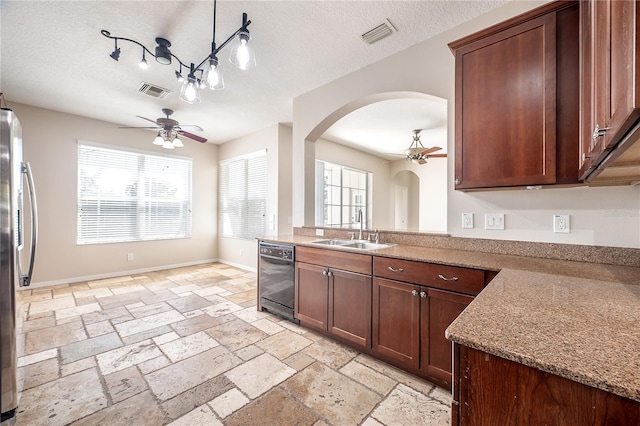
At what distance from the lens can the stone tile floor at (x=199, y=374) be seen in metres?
1.59

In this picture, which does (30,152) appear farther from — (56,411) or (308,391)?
(308,391)

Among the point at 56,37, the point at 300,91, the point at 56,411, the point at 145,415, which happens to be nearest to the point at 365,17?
the point at 300,91

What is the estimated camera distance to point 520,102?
1664 mm

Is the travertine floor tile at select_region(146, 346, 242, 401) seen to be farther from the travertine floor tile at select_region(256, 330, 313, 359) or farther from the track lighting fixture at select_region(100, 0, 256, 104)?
the track lighting fixture at select_region(100, 0, 256, 104)

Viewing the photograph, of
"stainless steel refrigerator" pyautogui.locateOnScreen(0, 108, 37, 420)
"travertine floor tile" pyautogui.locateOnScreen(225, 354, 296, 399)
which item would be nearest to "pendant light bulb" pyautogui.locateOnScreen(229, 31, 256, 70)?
"stainless steel refrigerator" pyautogui.locateOnScreen(0, 108, 37, 420)

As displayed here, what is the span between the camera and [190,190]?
5.68 metres

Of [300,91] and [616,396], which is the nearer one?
[616,396]

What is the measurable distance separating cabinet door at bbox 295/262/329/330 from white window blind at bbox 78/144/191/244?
12.7 ft

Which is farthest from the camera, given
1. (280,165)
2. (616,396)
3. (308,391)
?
(280,165)

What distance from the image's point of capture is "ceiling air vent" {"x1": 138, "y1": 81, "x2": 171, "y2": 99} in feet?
10.9

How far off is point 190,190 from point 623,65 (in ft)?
20.0

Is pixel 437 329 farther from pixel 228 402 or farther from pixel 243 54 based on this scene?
pixel 243 54

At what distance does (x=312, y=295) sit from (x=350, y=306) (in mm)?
459

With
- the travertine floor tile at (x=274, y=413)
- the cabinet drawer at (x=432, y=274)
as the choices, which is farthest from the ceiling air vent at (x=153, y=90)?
the travertine floor tile at (x=274, y=413)
